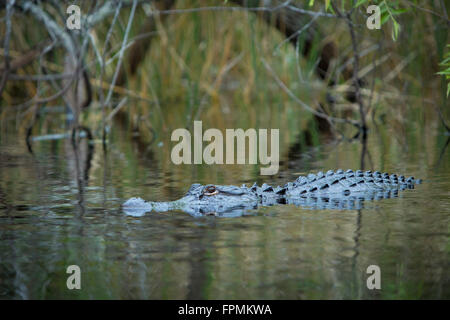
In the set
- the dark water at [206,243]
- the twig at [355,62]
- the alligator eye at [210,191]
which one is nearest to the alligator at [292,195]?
the alligator eye at [210,191]

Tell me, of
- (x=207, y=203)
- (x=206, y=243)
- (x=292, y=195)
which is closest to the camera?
(x=206, y=243)

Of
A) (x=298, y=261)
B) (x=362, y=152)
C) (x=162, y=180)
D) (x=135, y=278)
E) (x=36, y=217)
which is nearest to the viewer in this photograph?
(x=135, y=278)

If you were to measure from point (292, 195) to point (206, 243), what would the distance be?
5.65 feet

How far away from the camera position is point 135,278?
11.9ft

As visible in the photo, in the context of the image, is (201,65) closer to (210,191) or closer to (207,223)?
(210,191)

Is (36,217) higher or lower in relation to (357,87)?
lower

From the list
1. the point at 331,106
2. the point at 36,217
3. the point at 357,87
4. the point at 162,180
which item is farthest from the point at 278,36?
the point at 36,217

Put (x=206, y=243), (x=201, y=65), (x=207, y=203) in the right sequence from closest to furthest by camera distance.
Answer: (x=206, y=243) < (x=207, y=203) < (x=201, y=65)

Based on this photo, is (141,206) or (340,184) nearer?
(141,206)

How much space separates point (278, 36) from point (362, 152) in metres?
7.37

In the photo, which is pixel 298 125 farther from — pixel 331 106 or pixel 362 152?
pixel 362 152

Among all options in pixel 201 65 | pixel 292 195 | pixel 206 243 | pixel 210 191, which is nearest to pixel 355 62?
pixel 292 195

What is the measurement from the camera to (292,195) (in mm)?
5941

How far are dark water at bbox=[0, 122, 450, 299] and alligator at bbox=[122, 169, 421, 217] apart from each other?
0.15 meters
